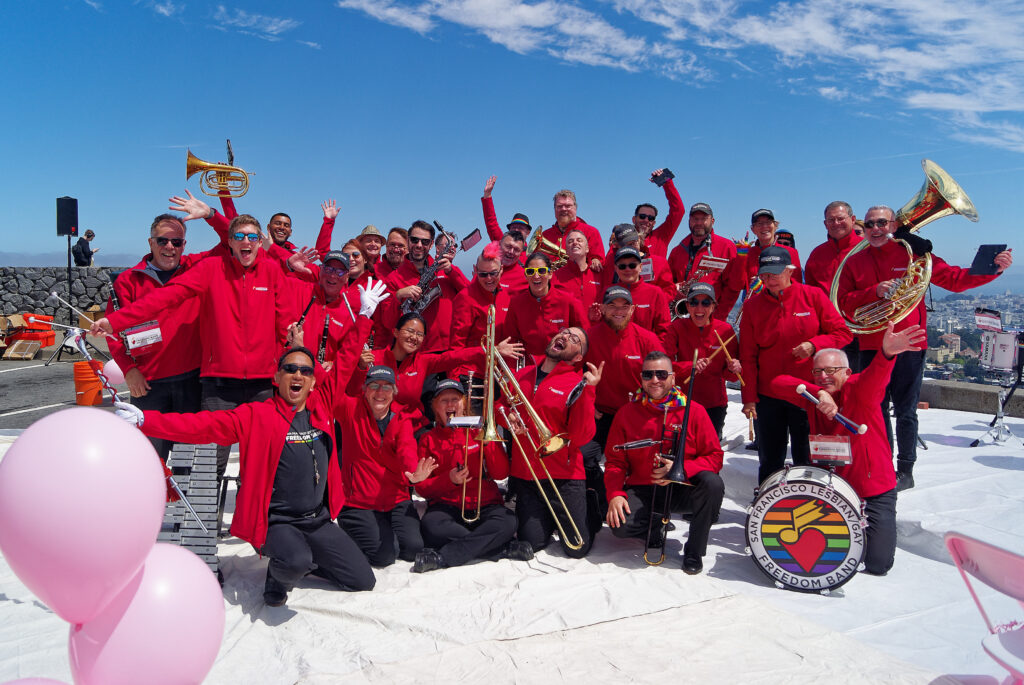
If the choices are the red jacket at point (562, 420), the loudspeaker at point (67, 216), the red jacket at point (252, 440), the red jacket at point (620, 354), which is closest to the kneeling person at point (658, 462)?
the red jacket at point (562, 420)

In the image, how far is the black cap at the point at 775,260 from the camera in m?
5.36

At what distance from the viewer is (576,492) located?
524cm

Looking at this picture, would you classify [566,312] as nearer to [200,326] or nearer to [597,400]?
[597,400]

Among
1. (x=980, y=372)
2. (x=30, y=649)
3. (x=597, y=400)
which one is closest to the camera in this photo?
(x=30, y=649)

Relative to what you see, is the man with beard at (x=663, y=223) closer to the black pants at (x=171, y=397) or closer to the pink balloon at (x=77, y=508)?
the black pants at (x=171, y=397)

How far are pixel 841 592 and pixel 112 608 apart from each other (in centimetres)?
410

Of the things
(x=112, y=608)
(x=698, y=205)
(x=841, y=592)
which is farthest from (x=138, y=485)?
(x=698, y=205)

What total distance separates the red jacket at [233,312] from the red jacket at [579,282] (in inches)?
105

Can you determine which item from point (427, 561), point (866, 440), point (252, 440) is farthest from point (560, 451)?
point (252, 440)

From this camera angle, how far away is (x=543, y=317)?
5969 millimetres

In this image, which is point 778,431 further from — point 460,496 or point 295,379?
point 295,379

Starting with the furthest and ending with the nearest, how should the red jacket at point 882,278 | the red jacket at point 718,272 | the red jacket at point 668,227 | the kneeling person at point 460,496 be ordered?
the red jacket at point 668,227, the red jacket at point 718,272, the red jacket at point 882,278, the kneeling person at point 460,496

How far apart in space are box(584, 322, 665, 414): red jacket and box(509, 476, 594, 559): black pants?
0.88 m

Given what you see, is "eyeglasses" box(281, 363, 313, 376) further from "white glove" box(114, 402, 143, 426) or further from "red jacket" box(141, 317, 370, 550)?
"white glove" box(114, 402, 143, 426)
